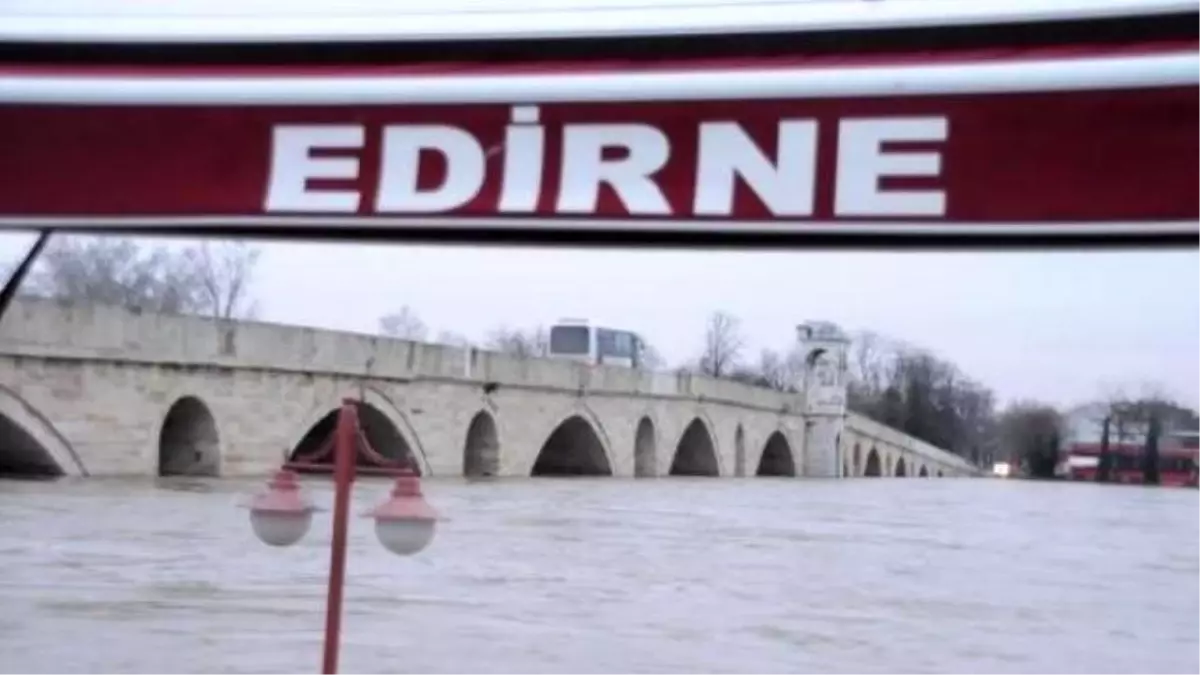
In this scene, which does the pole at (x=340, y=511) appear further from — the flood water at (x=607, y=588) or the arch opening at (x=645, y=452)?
the arch opening at (x=645, y=452)

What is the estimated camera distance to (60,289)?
500 centimetres

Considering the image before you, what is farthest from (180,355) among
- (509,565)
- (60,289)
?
(60,289)

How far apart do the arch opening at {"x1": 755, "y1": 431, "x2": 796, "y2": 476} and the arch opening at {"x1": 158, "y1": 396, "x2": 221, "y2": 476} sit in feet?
18.8

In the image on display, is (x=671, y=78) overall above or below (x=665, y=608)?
above

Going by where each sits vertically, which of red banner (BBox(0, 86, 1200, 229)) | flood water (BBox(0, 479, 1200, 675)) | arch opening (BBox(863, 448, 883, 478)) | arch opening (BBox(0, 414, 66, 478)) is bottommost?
flood water (BBox(0, 479, 1200, 675))

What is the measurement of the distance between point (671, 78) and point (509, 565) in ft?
33.1

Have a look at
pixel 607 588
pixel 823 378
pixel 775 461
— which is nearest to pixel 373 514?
pixel 823 378

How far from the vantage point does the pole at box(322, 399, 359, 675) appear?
8.48 feet

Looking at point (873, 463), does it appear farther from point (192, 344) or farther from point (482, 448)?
point (482, 448)

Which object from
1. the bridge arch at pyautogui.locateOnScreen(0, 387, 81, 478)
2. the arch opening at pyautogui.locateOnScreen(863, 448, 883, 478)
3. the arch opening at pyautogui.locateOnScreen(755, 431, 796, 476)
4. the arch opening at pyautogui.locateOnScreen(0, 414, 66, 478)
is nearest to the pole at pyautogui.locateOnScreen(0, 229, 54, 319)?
the arch opening at pyautogui.locateOnScreen(863, 448, 883, 478)

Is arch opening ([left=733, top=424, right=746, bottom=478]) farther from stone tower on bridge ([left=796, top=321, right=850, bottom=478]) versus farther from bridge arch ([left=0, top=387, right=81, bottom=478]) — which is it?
stone tower on bridge ([left=796, top=321, right=850, bottom=478])

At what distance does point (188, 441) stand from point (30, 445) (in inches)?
67.8

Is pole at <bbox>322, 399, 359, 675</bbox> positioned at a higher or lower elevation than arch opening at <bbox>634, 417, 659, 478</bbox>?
lower

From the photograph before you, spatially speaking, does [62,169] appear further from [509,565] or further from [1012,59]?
[509,565]
